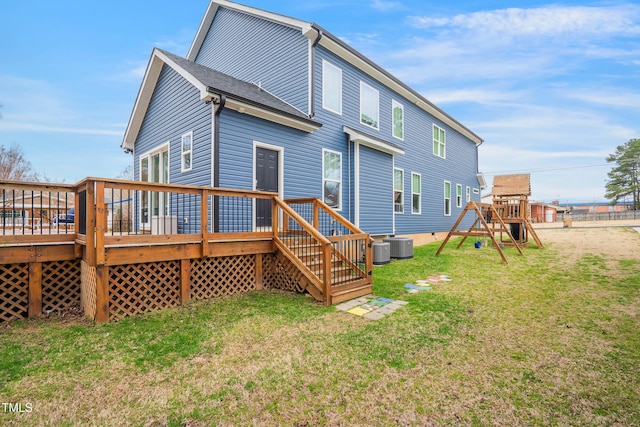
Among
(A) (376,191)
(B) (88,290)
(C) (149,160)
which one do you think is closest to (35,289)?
(B) (88,290)

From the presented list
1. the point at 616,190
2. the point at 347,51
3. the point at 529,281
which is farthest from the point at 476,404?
the point at 616,190

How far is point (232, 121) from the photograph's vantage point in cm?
694

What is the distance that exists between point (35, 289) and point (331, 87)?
839cm

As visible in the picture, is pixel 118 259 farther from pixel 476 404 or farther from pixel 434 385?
pixel 476 404

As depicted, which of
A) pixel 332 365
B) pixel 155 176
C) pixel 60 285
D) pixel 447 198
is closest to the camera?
pixel 332 365

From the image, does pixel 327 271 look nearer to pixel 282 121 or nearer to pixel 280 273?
pixel 280 273

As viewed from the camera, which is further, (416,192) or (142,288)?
(416,192)

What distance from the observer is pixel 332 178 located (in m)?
9.44

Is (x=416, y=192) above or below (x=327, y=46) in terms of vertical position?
below

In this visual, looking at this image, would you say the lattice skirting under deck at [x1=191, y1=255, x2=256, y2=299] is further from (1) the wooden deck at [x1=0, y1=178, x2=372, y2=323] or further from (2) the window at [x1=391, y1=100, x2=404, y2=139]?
(2) the window at [x1=391, y1=100, x2=404, y2=139]

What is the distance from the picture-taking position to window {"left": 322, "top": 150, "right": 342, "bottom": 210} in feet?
30.2

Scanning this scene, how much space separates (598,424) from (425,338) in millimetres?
1708

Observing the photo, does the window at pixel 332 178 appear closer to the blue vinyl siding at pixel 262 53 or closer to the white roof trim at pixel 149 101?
the white roof trim at pixel 149 101

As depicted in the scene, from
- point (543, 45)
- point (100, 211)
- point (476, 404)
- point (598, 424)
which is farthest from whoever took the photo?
point (543, 45)
